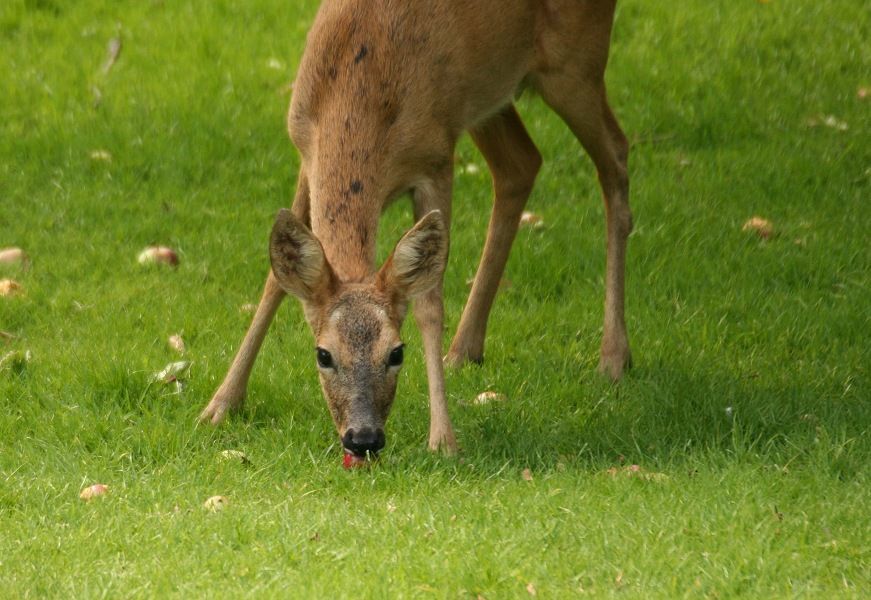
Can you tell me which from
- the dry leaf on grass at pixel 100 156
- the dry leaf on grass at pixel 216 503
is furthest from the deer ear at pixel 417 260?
the dry leaf on grass at pixel 100 156

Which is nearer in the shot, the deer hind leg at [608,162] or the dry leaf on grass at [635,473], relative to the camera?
the dry leaf on grass at [635,473]

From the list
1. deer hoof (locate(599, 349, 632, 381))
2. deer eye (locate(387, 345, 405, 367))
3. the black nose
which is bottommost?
the black nose

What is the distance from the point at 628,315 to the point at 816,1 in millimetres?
4933

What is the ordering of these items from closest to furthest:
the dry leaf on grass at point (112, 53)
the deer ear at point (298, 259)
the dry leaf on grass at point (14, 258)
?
the deer ear at point (298, 259), the dry leaf on grass at point (14, 258), the dry leaf on grass at point (112, 53)

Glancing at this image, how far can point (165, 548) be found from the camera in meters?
5.27

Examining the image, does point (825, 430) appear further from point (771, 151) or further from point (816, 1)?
point (816, 1)

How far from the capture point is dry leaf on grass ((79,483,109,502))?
19.1 feet

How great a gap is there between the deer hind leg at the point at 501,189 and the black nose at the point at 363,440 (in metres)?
2.10

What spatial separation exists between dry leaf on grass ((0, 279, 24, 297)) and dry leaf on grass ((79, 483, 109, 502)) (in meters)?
2.59

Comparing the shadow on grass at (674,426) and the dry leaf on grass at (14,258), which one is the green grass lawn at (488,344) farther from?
the dry leaf on grass at (14,258)

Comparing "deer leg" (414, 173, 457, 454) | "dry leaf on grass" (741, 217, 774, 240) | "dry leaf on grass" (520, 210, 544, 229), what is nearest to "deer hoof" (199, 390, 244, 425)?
"deer leg" (414, 173, 457, 454)

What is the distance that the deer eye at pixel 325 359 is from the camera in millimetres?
5910

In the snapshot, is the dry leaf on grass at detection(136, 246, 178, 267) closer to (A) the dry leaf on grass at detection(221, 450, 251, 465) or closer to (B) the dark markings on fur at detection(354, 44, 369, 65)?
(B) the dark markings on fur at detection(354, 44, 369, 65)

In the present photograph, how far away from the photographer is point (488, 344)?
798cm
